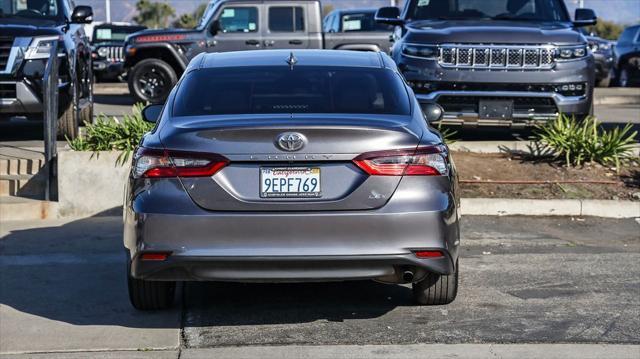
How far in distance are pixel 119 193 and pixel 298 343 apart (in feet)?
13.7

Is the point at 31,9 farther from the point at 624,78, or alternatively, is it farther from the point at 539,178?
the point at 624,78

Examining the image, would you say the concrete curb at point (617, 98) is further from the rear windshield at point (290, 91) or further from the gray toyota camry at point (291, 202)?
the gray toyota camry at point (291, 202)

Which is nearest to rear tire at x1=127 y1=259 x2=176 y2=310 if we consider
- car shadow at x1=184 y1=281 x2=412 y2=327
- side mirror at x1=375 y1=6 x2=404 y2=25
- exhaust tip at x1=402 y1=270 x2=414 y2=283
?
car shadow at x1=184 y1=281 x2=412 y2=327

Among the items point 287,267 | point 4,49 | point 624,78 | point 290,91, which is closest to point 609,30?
point 624,78

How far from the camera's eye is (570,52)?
1081 centimetres

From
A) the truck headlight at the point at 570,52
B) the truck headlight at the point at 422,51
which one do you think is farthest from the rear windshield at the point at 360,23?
the truck headlight at the point at 570,52

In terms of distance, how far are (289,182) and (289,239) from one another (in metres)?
0.30

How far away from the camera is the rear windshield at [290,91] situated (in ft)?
19.6

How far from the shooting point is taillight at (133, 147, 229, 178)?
5406 millimetres

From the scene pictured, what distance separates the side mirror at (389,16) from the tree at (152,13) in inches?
2185

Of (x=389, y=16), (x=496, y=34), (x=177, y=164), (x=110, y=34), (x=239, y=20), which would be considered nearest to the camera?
(x=177, y=164)

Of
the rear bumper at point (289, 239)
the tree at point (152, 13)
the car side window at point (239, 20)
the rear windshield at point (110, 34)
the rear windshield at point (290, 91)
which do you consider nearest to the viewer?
the rear bumper at point (289, 239)

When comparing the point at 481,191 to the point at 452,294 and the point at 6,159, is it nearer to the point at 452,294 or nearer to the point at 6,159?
the point at 452,294

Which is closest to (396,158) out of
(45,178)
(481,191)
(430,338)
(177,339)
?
(430,338)
